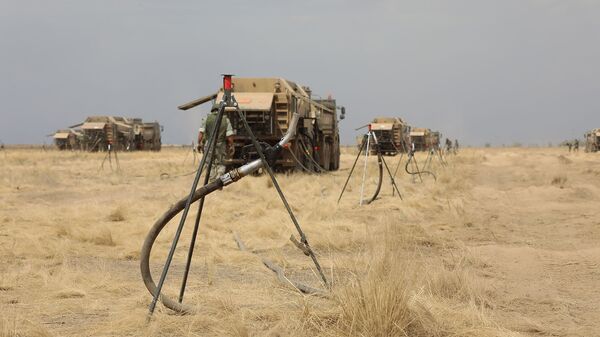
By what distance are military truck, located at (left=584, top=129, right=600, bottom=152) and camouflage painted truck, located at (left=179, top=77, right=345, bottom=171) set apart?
1452 inches

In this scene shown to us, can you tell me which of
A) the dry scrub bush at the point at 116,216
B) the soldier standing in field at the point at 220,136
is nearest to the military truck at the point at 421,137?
the soldier standing in field at the point at 220,136

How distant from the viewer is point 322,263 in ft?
25.4

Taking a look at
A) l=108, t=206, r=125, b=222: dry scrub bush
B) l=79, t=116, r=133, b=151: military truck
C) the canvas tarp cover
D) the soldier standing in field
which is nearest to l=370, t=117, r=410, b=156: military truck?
the canvas tarp cover

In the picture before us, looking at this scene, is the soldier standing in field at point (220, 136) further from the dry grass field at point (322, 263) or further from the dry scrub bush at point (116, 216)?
the dry scrub bush at point (116, 216)

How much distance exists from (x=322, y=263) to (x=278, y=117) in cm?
1153

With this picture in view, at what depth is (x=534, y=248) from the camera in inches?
343

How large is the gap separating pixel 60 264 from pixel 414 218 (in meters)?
6.18

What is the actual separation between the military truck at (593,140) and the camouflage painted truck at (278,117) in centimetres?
3689

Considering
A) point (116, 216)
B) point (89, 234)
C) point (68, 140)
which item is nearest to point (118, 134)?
point (68, 140)

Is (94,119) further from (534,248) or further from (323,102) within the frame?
(534,248)

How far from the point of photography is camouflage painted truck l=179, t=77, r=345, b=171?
60.2 feet

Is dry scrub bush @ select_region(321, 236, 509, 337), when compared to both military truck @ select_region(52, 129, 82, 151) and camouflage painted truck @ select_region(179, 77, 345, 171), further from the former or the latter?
military truck @ select_region(52, 129, 82, 151)

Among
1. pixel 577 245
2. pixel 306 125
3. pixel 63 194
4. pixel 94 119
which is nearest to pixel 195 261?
pixel 577 245

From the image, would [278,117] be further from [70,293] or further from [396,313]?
[396,313]
